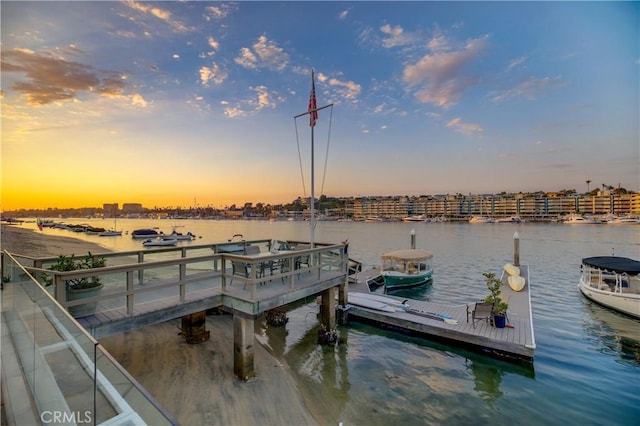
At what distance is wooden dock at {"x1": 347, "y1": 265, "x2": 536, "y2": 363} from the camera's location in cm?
932

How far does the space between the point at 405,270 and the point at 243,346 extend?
46.3 feet

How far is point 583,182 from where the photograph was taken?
162 m

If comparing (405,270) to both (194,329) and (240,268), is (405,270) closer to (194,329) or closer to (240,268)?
(240,268)

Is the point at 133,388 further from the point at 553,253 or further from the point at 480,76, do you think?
the point at 553,253

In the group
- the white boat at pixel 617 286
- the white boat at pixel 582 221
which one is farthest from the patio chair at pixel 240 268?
the white boat at pixel 582 221

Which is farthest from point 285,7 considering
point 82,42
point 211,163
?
point 211,163

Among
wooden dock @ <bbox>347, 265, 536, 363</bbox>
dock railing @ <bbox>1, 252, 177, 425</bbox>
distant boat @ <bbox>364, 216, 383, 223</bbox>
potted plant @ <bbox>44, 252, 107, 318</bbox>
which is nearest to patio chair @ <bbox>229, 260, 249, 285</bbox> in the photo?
potted plant @ <bbox>44, 252, 107, 318</bbox>

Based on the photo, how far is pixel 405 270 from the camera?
19.3 metres

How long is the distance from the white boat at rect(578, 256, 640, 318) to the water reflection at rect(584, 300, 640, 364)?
1.49ft

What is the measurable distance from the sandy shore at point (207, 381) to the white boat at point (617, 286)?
15.8 m

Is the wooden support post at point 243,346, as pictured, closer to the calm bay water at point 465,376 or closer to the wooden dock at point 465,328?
the calm bay water at point 465,376

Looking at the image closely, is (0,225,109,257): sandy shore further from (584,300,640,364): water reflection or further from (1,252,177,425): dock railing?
(584,300,640,364): water reflection

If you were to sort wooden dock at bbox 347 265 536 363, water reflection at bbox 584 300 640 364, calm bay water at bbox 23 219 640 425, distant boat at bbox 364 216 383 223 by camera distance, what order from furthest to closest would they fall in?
distant boat at bbox 364 216 383 223 < water reflection at bbox 584 300 640 364 < wooden dock at bbox 347 265 536 363 < calm bay water at bbox 23 219 640 425

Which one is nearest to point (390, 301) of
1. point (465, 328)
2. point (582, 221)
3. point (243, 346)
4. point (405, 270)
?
point (465, 328)
